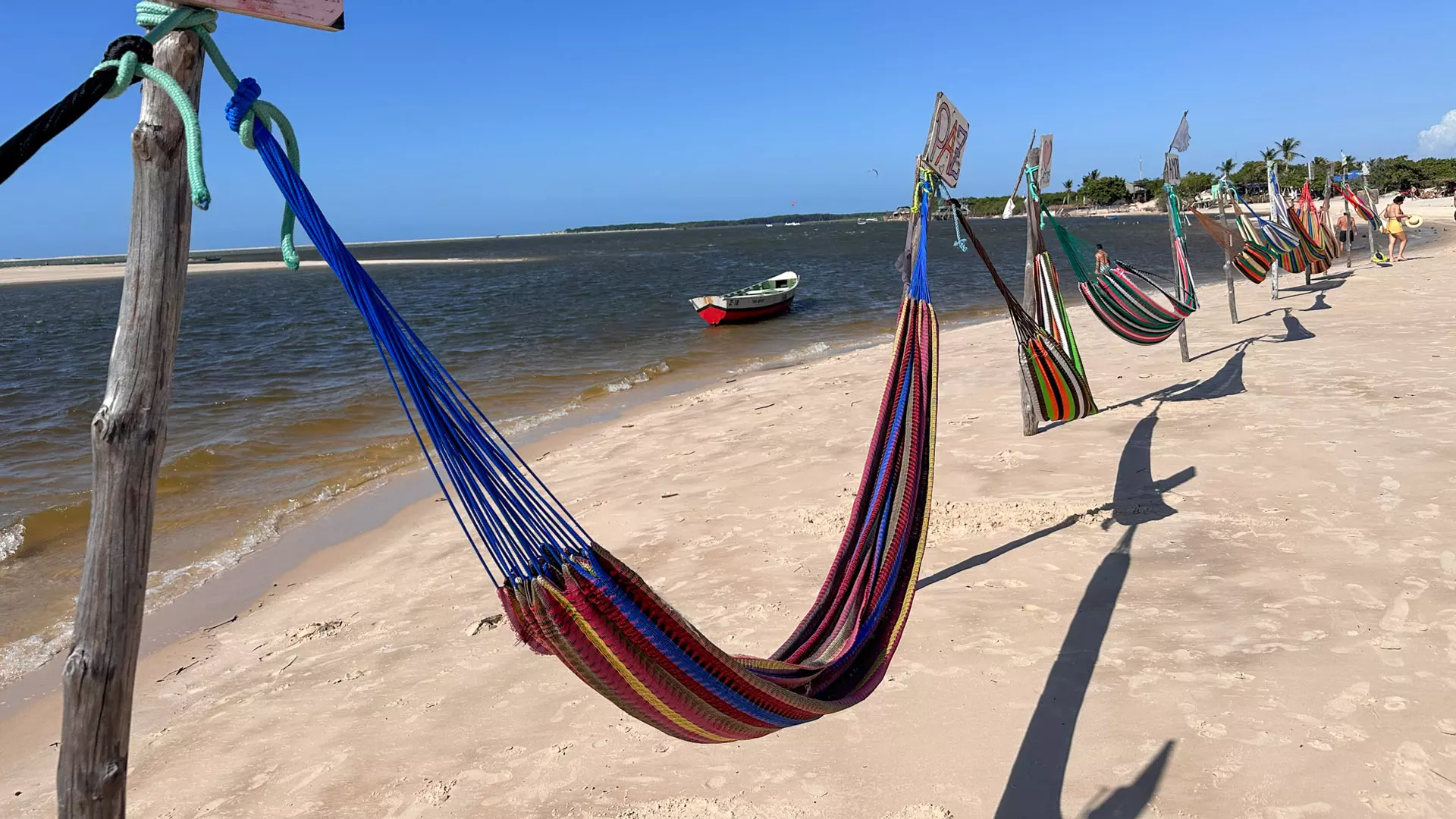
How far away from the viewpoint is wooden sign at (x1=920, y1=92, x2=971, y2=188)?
3879 mm

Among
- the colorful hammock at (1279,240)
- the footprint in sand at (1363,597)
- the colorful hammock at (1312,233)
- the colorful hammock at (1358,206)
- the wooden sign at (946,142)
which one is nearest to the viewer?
the footprint in sand at (1363,597)

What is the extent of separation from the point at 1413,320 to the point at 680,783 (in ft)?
32.4

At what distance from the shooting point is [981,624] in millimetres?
3730

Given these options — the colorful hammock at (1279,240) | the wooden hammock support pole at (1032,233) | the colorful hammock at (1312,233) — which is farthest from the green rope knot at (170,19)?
the colorful hammock at (1312,233)

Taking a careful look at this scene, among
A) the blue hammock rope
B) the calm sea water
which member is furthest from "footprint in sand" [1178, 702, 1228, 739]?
the calm sea water

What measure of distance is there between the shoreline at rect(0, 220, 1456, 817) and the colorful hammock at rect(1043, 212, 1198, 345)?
0.57m

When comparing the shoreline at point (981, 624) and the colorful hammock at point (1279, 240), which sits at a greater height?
the colorful hammock at point (1279, 240)

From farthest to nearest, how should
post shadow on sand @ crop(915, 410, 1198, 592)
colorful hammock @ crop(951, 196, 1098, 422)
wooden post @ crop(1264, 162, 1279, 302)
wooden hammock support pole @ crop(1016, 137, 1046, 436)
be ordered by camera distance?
wooden post @ crop(1264, 162, 1279, 302) → wooden hammock support pole @ crop(1016, 137, 1046, 436) → colorful hammock @ crop(951, 196, 1098, 422) → post shadow on sand @ crop(915, 410, 1198, 592)

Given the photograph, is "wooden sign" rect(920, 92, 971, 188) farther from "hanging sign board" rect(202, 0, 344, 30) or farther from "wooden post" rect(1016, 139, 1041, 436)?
"hanging sign board" rect(202, 0, 344, 30)

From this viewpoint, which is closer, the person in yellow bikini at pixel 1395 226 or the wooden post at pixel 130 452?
the wooden post at pixel 130 452

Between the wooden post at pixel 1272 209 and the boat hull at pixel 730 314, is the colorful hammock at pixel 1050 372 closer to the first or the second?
the wooden post at pixel 1272 209

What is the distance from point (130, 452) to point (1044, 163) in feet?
17.8

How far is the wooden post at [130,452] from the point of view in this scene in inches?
60.7

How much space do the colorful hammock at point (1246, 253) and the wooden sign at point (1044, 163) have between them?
506 cm
